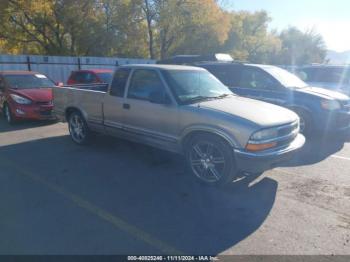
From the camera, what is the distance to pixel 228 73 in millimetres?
8438

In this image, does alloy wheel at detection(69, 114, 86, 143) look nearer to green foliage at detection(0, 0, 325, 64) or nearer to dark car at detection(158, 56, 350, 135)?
dark car at detection(158, 56, 350, 135)

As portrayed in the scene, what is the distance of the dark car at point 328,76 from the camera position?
984 centimetres

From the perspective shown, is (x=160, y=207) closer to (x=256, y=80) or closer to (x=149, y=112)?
(x=149, y=112)

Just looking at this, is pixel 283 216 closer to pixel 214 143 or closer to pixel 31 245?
pixel 214 143

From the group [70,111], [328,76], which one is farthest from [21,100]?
[328,76]

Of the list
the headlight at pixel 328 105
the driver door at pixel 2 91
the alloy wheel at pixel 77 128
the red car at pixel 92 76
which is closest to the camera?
the alloy wheel at pixel 77 128

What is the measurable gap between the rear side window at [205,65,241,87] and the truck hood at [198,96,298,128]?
128 inches

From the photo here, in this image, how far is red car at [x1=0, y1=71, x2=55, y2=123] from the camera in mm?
8625

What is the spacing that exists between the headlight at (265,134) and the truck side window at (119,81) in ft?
8.97

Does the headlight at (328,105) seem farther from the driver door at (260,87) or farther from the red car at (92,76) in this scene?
the red car at (92,76)

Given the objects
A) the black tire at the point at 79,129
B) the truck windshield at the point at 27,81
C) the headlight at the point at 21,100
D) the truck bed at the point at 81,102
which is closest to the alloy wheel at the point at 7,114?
the headlight at the point at 21,100

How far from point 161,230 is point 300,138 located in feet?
9.76

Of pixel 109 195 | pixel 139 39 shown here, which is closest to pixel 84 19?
pixel 139 39

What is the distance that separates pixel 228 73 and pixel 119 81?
3.82m
